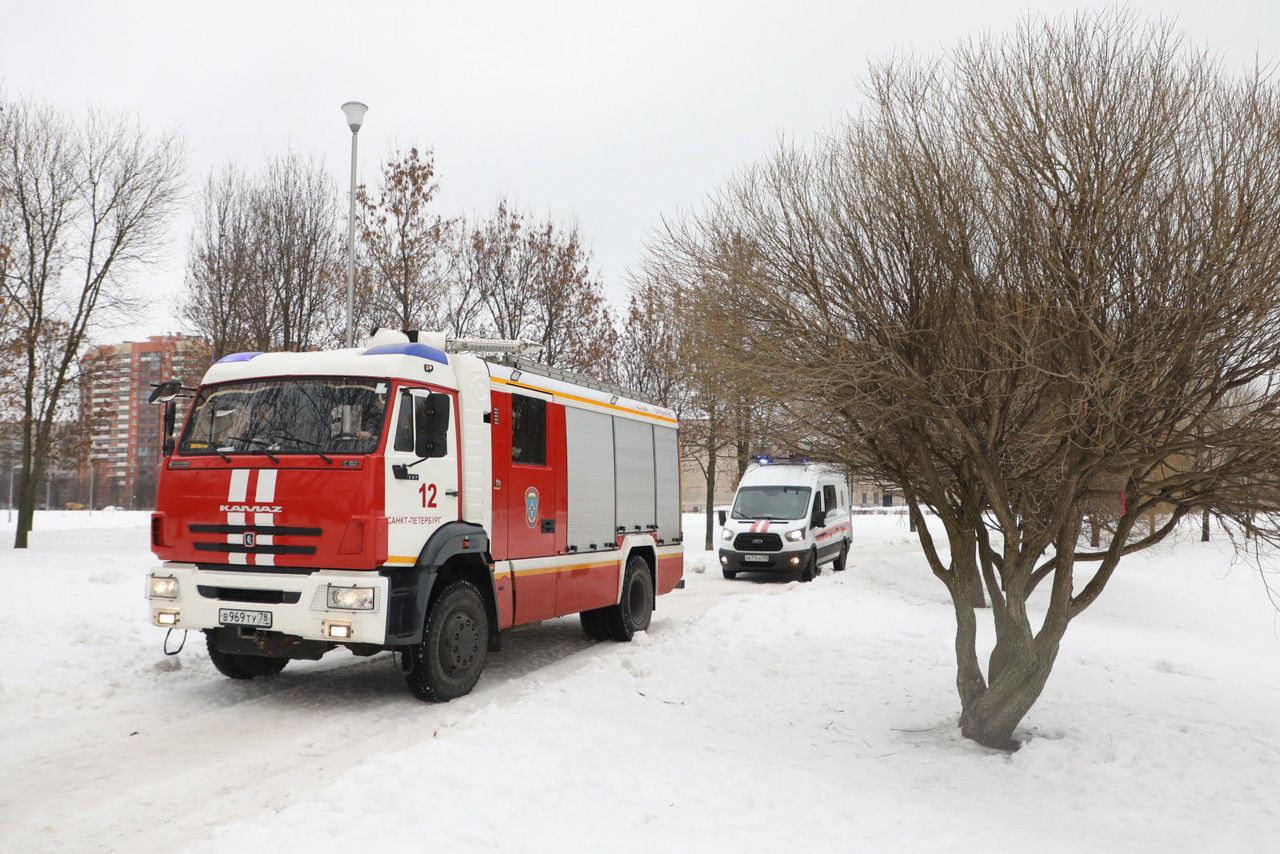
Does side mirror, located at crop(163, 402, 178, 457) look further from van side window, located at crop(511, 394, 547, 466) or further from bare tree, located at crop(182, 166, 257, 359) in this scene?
bare tree, located at crop(182, 166, 257, 359)

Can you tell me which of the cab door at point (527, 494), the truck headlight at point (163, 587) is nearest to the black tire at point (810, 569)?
the cab door at point (527, 494)

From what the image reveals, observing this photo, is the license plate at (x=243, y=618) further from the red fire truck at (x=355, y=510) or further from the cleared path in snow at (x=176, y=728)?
the cleared path in snow at (x=176, y=728)

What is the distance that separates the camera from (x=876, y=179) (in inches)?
259

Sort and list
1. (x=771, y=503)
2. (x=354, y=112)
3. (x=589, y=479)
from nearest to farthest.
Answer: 1. (x=589, y=479)
2. (x=354, y=112)
3. (x=771, y=503)

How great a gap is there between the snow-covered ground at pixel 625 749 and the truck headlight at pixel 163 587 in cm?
85

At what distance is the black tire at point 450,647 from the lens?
7.20 meters

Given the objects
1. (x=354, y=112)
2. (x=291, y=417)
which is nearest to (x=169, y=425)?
(x=291, y=417)

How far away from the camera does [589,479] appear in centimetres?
1001

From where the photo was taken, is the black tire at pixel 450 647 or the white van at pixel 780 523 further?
the white van at pixel 780 523

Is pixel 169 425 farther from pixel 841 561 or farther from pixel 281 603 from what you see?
pixel 841 561

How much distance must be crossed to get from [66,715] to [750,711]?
5477 millimetres

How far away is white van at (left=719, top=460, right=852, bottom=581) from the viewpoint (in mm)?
18672

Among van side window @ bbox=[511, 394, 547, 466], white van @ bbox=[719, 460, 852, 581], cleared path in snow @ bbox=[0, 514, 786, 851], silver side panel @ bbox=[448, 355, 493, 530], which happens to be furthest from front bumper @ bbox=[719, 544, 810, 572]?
silver side panel @ bbox=[448, 355, 493, 530]

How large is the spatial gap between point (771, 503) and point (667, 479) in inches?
304
